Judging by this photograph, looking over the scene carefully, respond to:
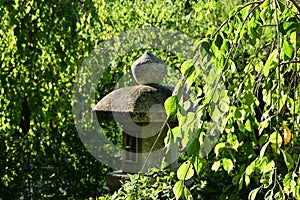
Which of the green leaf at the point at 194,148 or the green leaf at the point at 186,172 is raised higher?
the green leaf at the point at 194,148

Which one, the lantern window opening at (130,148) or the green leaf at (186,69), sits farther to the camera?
the lantern window opening at (130,148)

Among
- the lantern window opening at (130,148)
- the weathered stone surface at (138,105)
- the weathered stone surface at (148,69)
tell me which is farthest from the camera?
the lantern window opening at (130,148)

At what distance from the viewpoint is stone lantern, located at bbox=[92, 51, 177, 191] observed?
2.72m

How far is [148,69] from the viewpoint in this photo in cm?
282

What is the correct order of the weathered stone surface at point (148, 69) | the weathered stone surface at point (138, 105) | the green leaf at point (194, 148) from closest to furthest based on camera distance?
the green leaf at point (194, 148) < the weathered stone surface at point (138, 105) < the weathered stone surface at point (148, 69)

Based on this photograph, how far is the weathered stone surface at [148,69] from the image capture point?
9.22ft

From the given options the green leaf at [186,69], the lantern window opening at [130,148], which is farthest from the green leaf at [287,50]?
the lantern window opening at [130,148]

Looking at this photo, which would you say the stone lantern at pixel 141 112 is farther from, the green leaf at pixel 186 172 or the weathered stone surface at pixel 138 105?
the green leaf at pixel 186 172

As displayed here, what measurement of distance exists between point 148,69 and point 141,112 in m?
0.27

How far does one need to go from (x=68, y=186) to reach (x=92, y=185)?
8.1 inches

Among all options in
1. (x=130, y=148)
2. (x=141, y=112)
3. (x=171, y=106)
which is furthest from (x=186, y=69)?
(x=130, y=148)

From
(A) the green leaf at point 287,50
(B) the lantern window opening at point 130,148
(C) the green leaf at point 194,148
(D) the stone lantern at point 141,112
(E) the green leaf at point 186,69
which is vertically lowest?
(B) the lantern window opening at point 130,148

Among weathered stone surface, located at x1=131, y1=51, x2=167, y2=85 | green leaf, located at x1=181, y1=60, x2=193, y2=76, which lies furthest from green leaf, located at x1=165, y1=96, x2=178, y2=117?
weathered stone surface, located at x1=131, y1=51, x2=167, y2=85

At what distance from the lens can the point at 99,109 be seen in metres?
2.93
